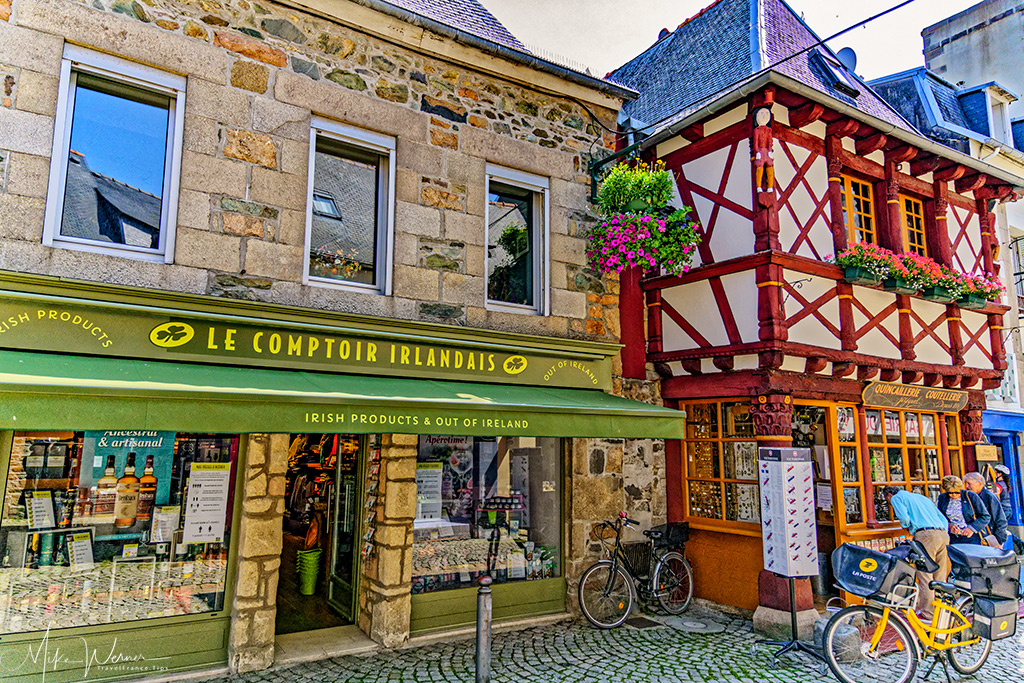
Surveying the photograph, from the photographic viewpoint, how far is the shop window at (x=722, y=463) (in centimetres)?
767

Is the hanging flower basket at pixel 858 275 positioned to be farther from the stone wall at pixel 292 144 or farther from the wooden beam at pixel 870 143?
the stone wall at pixel 292 144

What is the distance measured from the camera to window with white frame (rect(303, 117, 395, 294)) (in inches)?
234

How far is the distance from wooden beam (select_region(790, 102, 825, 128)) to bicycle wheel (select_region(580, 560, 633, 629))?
5512 millimetres

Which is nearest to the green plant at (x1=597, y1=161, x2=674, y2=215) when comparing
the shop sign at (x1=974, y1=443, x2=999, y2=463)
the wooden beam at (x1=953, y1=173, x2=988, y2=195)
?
the wooden beam at (x1=953, y1=173, x2=988, y2=195)

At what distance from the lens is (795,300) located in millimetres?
7156

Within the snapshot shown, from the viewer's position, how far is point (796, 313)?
23.4ft

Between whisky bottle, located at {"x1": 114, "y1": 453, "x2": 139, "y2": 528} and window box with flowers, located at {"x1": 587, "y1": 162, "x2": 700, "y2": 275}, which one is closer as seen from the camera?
whisky bottle, located at {"x1": 114, "y1": 453, "x2": 139, "y2": 528}

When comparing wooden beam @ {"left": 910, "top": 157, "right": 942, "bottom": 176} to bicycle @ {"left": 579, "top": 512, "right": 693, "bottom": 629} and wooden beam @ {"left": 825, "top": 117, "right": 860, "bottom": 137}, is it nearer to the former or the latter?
wooden beam @ {"left": 825, "top": 117, "right": 860, "bottom": 137}

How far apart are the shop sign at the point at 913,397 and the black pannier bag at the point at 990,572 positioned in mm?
2610

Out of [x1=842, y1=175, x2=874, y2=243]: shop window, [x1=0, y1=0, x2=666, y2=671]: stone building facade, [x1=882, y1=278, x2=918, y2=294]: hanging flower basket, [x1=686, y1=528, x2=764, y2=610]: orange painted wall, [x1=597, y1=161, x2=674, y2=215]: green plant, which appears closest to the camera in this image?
[x1=0, y1=0, x2=666, y2=671]: stone building facade

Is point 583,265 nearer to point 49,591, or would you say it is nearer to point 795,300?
point 795,300

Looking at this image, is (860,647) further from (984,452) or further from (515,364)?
(984,452)

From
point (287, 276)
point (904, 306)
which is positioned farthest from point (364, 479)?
point (904, 306)

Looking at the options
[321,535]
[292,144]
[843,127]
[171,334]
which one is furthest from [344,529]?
[843,127]
